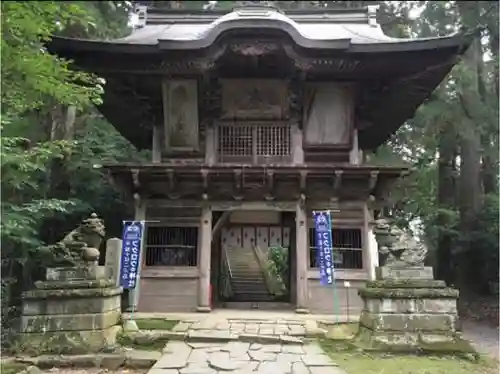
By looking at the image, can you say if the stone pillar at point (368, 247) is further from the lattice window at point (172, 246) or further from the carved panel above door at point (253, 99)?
the lattice window at point (172, 246)

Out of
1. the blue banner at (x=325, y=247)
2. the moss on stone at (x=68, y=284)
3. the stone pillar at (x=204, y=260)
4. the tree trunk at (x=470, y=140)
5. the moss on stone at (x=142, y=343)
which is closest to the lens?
the moss on stone at (x=68, y=284)

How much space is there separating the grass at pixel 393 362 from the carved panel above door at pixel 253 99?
17.7 ft

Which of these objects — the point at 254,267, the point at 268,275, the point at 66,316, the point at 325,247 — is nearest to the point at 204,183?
the point at 325,247

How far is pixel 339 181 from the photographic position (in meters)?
9.66

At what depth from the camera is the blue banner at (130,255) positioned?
8.34m

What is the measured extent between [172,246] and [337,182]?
385 centimetres

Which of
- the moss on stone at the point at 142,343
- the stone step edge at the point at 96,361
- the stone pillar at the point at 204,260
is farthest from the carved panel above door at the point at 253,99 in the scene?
the stone step edge at the point at 96,361

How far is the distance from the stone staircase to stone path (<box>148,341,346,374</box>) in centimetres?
844

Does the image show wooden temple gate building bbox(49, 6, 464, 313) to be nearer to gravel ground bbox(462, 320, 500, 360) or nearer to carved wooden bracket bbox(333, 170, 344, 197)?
carved wooden bracket bbox(333, 170, 344, 197)

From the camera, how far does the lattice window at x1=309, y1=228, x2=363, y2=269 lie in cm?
1005

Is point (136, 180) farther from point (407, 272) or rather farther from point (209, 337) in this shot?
point (407, 272)

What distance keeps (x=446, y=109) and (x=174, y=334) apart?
11835mm

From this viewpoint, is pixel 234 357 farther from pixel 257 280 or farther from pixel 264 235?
pixel 257 280

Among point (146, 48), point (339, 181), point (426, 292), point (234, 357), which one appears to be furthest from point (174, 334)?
point (146, 48)
